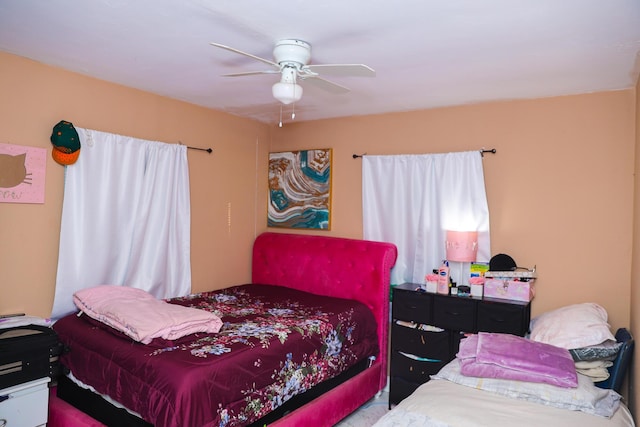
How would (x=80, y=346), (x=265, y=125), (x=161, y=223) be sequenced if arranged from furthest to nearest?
(x=265, y=125), (x=161, y=223), (x=80, y=346)

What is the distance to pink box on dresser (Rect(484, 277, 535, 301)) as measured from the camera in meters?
3.19

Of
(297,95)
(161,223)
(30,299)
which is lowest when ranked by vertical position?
(30,299)

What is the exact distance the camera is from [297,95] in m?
2.37

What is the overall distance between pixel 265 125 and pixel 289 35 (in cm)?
255

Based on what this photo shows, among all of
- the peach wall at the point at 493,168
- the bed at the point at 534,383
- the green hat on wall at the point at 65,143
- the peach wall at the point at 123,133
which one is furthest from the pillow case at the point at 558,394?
the green hat on wall at the point at 65,143

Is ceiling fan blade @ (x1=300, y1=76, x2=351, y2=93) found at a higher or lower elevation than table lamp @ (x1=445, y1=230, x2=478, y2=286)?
higher

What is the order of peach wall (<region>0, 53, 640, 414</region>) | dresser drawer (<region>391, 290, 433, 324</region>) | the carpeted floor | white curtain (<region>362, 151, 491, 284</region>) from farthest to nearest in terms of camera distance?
1. white curtain (<region>362, 151, 491, 284</region>)
2. dresser drawer (<region>391, 290, 433, 324</region>)
3. the carpeted floor
4. peach wall (<region>0, 53, 640, 414</region>)

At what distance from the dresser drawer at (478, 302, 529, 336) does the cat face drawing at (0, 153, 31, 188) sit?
3330mm

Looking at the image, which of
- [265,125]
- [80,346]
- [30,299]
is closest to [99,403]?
[80,346]

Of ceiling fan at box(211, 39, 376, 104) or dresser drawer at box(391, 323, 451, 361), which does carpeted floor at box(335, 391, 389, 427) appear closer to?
dresser drawer at box(391, 323, 451, 361)

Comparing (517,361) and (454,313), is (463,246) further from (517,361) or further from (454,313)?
(517,361)

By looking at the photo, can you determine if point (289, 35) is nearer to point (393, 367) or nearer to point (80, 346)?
point (80, 346)

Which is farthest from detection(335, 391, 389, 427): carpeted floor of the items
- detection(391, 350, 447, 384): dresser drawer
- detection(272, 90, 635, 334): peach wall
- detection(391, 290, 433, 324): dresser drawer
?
detection(272, 90, 635, 334): peach wall

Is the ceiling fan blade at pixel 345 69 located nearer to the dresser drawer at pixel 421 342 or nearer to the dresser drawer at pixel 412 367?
the dresser drawer at pixel 421 342
